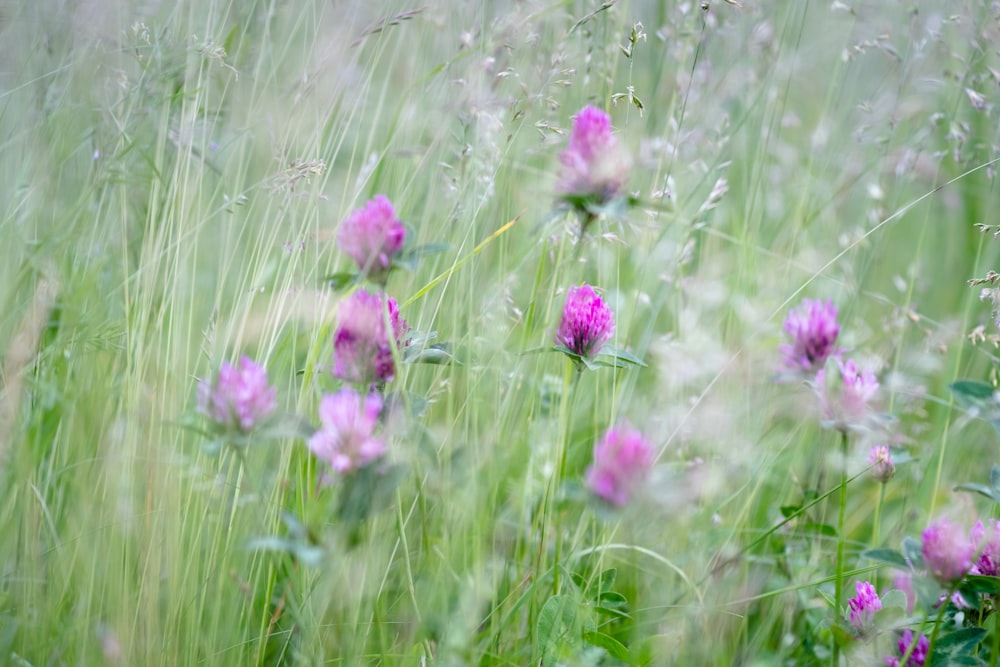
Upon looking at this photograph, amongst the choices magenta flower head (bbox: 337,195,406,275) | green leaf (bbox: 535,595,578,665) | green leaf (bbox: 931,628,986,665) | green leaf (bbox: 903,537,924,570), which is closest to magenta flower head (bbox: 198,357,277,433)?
magenta flower head (bbox: 337,195,406,275)

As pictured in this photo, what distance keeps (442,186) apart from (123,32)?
0.60 metres

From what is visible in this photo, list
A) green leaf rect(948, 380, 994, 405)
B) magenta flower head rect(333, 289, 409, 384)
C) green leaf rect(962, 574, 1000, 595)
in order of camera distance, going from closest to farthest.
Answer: magenta flower head rect(333, 289, 409, 384) < green leaf rect(962, 574, 1000, 595) < green leaf rect(948, 380, 994, 405)

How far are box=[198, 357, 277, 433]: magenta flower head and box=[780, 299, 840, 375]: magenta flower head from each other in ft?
2.28

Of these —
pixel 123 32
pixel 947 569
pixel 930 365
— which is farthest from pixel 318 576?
pixel 930 365

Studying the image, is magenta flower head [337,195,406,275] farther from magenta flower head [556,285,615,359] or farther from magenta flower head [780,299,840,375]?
magenta flower head [780,299,840,375]

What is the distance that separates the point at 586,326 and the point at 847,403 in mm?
345

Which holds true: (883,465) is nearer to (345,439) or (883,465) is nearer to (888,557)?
(888,557)

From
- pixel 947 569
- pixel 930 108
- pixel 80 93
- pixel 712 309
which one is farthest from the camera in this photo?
pixel 930 108

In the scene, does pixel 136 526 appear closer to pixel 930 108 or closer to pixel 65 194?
pixel 65 194

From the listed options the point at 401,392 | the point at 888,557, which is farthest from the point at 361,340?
the point at 888,557

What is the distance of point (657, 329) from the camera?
2.05 metres

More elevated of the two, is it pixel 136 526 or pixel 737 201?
pixel 737 201

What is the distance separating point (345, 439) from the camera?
2.66ft

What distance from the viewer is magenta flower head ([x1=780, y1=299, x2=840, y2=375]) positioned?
1.12 meters
